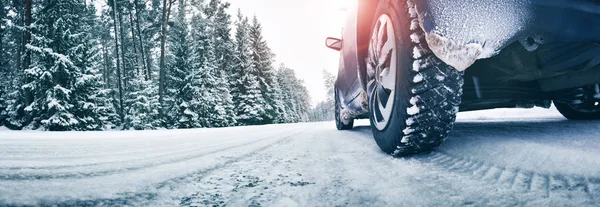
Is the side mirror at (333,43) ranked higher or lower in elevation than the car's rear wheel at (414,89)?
higher

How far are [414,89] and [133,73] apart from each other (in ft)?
86.7

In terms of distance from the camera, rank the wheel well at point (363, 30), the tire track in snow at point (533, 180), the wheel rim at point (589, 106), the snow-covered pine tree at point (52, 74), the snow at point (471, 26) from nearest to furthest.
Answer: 1. the tire track in snow at point (533, 180)
2. the snow at point (471, 26)
3. the wheel well at point (363, 30)
4. the wheel rim at point (589, 106)
5. the snow-covered pine tree at point (52, 74)

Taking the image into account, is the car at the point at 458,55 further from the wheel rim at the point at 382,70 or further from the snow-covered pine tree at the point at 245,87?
the snow-covered pine tree at the point at 245,87

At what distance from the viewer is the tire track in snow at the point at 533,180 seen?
75cm

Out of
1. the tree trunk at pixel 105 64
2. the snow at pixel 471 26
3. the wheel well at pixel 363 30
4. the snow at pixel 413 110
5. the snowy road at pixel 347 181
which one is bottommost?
the snowy road at pixel 347 181

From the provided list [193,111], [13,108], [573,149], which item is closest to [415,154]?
[573,149]

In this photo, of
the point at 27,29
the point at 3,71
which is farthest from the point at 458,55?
the point at 3,71

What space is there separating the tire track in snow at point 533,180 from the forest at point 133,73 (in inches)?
630

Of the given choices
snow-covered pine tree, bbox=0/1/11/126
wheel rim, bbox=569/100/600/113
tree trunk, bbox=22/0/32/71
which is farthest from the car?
snow-covered pine tree, bbox=0/1/11/126

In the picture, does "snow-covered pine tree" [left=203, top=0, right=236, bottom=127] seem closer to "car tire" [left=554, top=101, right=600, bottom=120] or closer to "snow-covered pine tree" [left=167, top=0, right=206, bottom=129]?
"snow-covered pine tree" [left=167, top=0, right=206, bottom=129]

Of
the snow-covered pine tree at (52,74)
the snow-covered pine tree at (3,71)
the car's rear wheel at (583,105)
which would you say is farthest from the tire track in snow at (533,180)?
the snow-covered pine tree at (3,71)

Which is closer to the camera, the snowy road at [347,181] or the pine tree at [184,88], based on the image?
the snowy road at [347,181]

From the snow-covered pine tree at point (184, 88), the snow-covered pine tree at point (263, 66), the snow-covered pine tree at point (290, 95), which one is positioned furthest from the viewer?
the snow-covered pine tree at point (290, 95)

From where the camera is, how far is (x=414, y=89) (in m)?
1.29
